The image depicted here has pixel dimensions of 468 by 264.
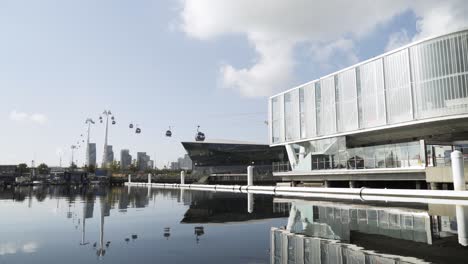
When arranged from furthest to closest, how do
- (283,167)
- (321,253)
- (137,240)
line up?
1. (283,167)
2. (137,240)
3. (321,253)

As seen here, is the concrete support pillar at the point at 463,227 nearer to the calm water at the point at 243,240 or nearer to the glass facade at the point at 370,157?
the calm water at the point at 243,240

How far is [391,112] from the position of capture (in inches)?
1264

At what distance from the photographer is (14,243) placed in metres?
9.83

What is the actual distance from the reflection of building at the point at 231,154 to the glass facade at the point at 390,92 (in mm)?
54331

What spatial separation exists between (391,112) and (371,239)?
25.2 meters

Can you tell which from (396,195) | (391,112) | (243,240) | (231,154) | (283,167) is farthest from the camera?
(231,154)

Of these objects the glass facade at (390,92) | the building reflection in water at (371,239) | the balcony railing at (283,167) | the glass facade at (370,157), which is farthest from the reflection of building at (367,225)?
the balcony railing at (283,167)

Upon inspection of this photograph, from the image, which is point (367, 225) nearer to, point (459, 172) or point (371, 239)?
point (371, 239)

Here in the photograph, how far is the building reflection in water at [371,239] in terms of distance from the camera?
746cm

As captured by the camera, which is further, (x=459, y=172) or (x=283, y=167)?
(x=283, y=167)

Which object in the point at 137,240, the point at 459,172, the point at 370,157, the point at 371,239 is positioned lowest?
the point at 137,240

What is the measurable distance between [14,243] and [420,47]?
3148cm

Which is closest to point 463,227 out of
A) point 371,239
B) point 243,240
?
point 371,239

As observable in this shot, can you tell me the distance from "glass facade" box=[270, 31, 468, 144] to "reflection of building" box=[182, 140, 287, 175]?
5433 cm
